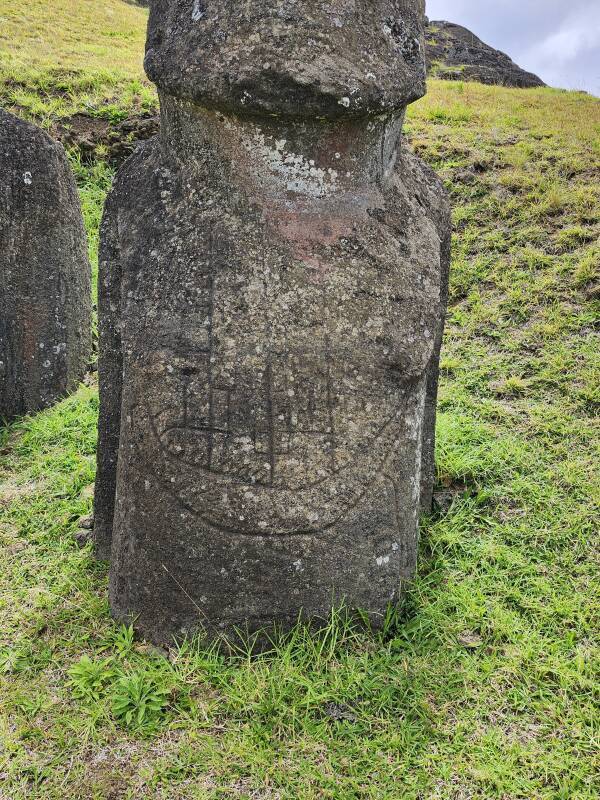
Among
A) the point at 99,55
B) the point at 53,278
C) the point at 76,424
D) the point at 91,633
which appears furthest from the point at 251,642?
the point at 99,55

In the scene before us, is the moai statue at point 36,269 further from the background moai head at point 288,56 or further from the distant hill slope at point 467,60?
the distant hill slope at point 467,60

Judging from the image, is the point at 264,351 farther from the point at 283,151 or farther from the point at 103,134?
the point at 103,134

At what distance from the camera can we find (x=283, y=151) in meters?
2.45

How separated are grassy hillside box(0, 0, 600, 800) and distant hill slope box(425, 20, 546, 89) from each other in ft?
26.8

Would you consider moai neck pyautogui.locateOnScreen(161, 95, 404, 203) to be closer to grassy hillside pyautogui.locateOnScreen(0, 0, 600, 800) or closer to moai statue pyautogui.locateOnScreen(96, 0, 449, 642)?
Result: moai statue pyautogui.locateOnScreen(96, 0, 449, 642)

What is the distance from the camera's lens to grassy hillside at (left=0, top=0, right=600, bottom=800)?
224 centimetres

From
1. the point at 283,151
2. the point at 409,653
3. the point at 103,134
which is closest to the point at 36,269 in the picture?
the point at 283,151

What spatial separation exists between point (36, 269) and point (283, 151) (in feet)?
8.22

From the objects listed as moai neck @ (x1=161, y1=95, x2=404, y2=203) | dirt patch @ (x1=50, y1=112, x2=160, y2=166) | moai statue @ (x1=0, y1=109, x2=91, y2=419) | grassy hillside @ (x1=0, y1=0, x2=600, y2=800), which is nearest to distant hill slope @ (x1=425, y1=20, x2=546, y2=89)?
dirt patch @ (x1=50, y1=112, x2=160, y2=166)

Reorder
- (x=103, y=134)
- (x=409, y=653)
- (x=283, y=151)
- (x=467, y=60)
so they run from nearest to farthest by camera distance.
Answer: (x=283, y=151) < (x=409, y=653) < (x=103, y=134) < (x=467, y=60)

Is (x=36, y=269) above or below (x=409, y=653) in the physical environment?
above

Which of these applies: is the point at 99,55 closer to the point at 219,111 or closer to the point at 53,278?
the point at 53,278

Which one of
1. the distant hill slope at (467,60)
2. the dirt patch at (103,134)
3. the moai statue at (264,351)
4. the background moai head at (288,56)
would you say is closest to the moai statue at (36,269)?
the moai statue at (264,351)

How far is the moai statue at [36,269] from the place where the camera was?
14.4 ft
